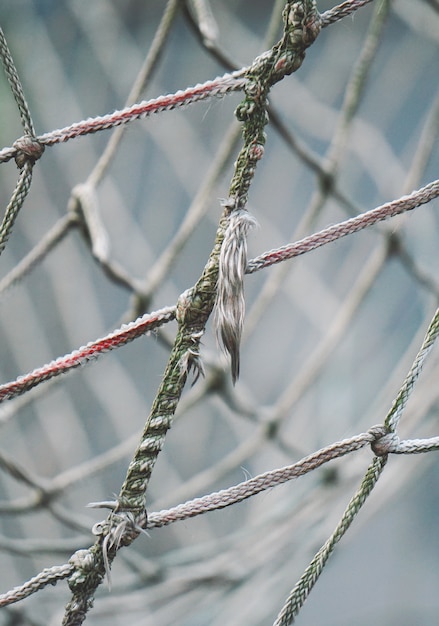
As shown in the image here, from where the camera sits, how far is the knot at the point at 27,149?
0.48 meters

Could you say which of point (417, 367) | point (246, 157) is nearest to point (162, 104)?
point (246, 157)

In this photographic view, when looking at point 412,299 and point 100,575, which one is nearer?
point 100,575

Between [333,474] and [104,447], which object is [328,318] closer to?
[333,474]

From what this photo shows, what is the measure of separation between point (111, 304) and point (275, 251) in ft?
3.93

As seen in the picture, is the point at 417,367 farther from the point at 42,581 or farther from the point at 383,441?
the point at 42,581

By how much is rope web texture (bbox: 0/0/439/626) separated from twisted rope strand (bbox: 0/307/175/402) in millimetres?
320

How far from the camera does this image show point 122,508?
446 millimetres

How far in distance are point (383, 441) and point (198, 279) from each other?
31cm

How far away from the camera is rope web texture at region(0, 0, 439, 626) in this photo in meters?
0.98

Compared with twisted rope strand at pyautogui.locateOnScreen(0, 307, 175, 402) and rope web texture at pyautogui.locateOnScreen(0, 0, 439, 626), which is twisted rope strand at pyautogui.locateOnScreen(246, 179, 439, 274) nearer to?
twisted rope strand at pyautogui.locateOnScreen(0, 307, 175, 402)

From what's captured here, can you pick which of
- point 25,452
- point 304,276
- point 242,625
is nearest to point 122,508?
point 242,625

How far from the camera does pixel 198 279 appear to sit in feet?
2.48

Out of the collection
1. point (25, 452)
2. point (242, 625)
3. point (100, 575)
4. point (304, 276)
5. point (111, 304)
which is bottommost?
point (100, 575)

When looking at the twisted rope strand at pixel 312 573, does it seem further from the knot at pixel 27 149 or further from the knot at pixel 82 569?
the knot at pixel 27 149
